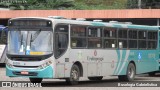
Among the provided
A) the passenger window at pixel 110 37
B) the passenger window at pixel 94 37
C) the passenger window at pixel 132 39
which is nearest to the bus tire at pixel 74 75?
the passenger window at pixel 94 37

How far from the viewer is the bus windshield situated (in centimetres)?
1864

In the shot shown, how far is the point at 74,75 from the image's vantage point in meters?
19.7

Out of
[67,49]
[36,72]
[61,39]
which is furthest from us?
[67,49]

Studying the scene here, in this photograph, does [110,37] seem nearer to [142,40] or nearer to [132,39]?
[132,39]

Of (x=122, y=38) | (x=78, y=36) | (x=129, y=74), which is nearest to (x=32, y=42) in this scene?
(x=78, y=36)

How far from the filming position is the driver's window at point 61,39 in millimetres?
18828

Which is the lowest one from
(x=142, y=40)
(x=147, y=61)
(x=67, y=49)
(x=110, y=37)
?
(x=147, y=61)

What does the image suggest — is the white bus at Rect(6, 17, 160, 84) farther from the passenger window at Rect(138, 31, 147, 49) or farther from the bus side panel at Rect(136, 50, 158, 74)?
the bus side panel at Rect(136, 50, 158, 74)

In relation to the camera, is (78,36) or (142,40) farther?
(142,40)

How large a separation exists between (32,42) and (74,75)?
221 cm

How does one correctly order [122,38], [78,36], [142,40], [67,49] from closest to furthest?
[67,49]
[78,36]
[122,38]
[142,40]

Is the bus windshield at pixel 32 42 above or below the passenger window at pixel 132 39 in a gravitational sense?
above

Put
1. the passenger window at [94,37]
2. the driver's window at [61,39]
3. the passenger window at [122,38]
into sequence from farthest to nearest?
the passenger window at [122,38]
the passenger window at [94,37]
the driver's window at [61,39]

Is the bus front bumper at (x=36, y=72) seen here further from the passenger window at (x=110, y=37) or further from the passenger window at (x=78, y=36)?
the passenger window at (x=110, y=37)
